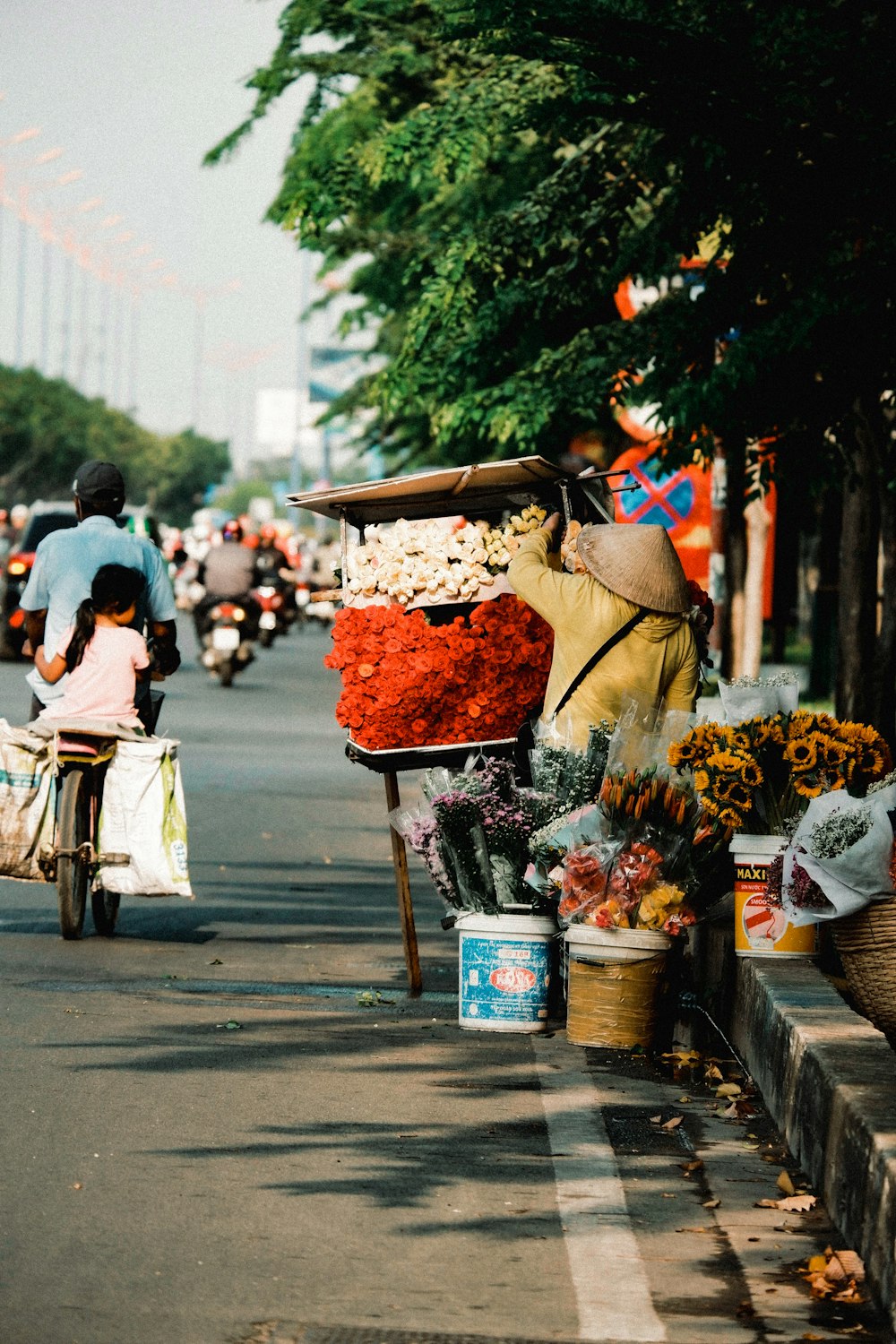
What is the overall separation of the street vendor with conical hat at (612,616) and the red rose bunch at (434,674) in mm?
308

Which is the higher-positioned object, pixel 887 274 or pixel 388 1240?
pixel 887 274

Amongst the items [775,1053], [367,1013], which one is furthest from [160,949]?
[775,1053]

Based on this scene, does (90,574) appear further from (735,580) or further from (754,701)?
(735,580)

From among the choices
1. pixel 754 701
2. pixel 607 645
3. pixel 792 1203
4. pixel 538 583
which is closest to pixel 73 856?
pixel 538 583

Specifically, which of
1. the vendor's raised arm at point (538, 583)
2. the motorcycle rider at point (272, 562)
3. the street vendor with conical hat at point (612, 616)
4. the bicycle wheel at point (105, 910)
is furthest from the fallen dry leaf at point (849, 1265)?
the motorcycle rider at point (272, 562)

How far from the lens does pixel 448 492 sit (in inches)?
376

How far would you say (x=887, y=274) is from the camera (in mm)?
10594

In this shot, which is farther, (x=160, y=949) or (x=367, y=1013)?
(x=160, y=949)

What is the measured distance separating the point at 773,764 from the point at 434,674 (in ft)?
4.96

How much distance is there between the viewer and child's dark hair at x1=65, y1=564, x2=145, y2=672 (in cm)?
1030

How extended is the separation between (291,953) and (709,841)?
2510mm

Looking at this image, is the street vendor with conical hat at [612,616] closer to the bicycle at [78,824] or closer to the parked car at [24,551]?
the bicycle at [78,824]

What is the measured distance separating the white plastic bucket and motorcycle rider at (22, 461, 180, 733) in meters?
3.10

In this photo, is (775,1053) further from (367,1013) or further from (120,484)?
(120,484)
